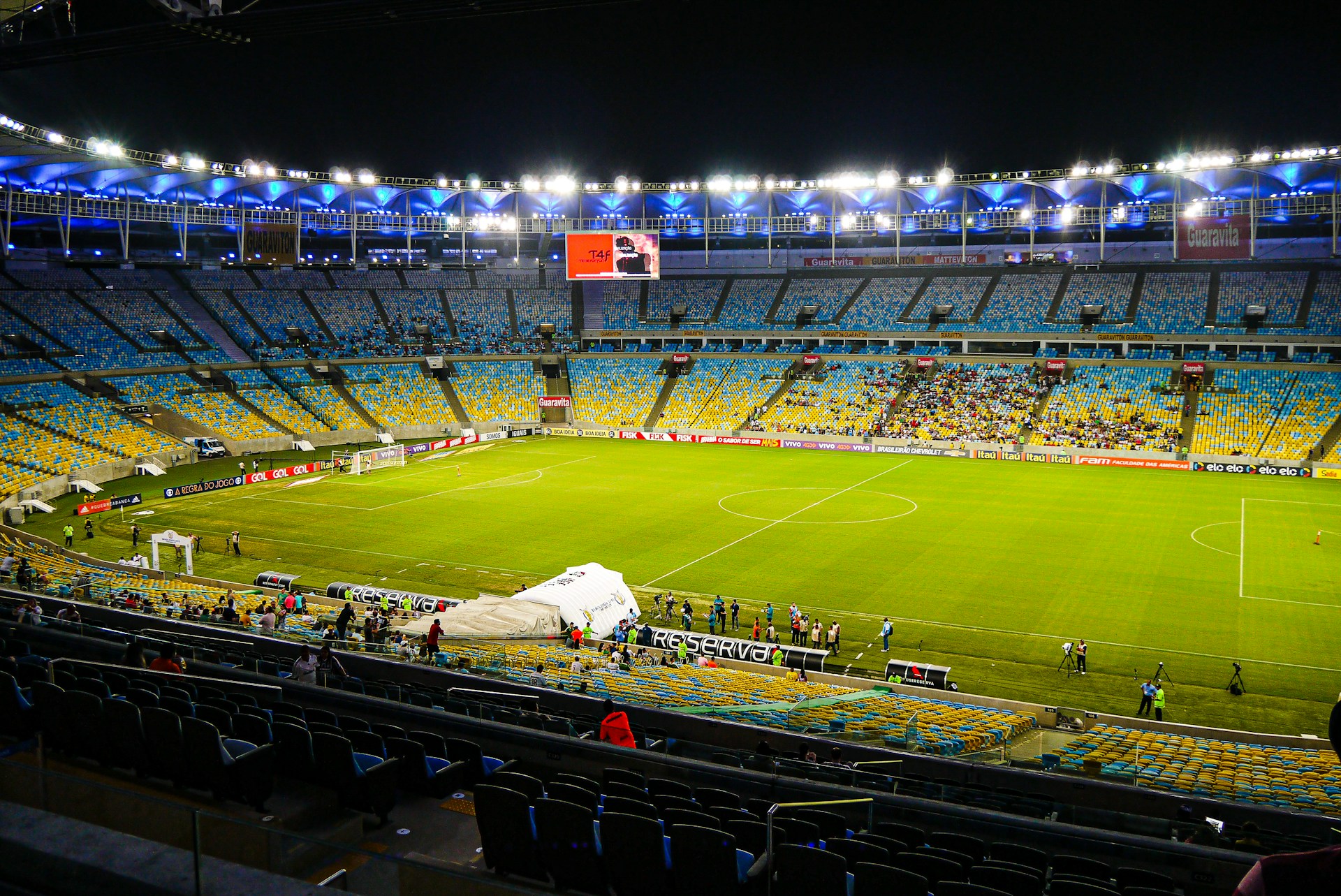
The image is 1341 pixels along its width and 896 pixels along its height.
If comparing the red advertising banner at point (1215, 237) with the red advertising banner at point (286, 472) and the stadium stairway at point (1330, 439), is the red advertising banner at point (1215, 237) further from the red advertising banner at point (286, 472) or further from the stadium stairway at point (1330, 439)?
the red advertising banner at point (286, 472)

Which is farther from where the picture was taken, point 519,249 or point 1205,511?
point 519,249

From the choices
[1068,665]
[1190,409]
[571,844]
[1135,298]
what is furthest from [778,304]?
[571,844]

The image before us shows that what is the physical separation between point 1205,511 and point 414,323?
240ft

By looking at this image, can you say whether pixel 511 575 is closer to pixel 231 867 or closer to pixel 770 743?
pixel 770 743

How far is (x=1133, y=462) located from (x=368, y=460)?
52.8 m

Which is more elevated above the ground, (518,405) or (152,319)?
(152,319)

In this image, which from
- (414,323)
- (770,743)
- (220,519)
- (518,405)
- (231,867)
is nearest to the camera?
(231,867)

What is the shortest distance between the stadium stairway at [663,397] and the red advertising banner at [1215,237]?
46246mm

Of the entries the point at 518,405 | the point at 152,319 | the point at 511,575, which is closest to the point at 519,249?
the point at 518,405

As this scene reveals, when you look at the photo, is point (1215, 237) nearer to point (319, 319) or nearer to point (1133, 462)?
point (1133, 462)

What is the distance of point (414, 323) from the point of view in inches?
3706

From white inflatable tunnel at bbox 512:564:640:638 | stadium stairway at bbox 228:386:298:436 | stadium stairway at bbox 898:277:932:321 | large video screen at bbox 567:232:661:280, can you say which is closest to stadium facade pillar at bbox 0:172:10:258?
stadium stairway at bbox 228:386:298:436

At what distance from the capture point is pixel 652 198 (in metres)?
98.4

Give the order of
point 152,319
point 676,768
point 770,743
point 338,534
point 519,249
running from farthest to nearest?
point 519,249 < point 152,319 < point 338,534 < point 770,743 < point 676,768
